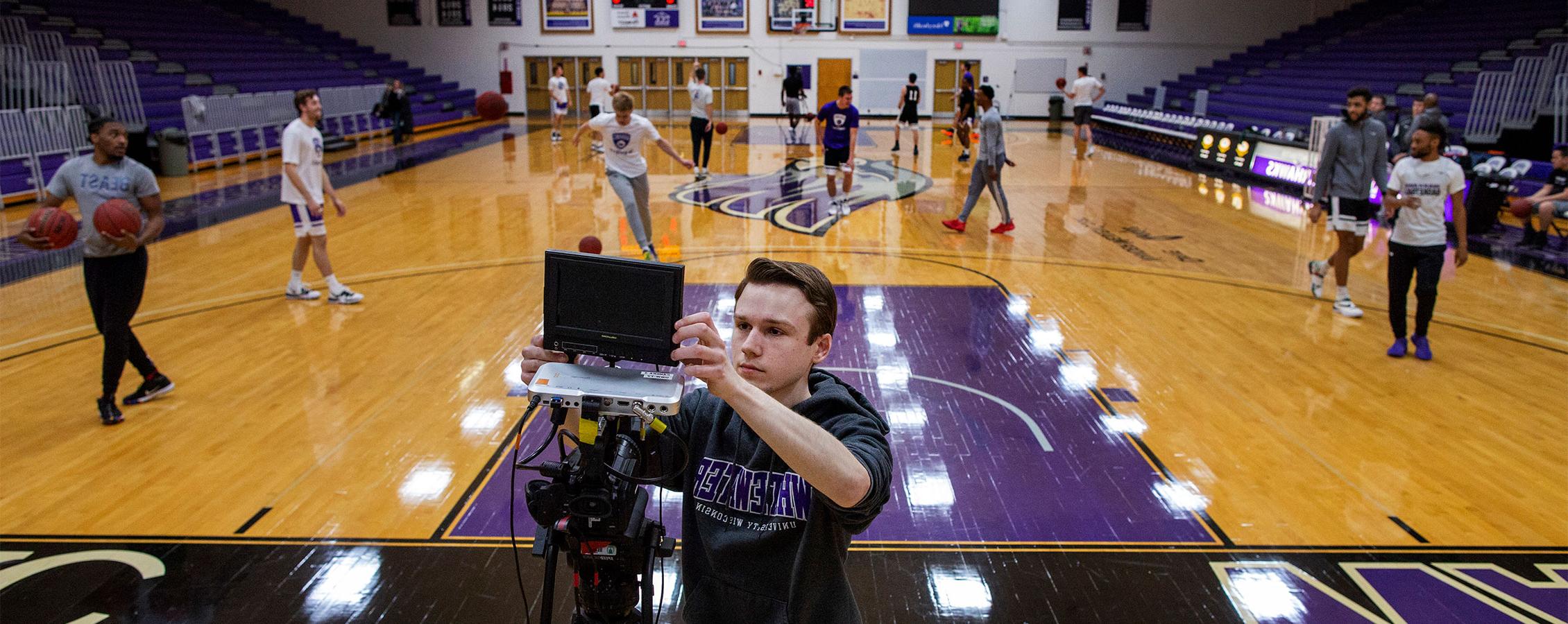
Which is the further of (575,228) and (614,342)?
(575,228)

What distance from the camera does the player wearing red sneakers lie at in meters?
11.1

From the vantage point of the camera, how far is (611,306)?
6.02ft

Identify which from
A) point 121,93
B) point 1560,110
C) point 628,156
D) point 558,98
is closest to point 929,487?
point 628,156

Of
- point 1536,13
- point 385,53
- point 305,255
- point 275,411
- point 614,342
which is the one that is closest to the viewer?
point 614,342

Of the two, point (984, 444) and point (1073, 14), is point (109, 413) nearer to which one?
point (984, 444)

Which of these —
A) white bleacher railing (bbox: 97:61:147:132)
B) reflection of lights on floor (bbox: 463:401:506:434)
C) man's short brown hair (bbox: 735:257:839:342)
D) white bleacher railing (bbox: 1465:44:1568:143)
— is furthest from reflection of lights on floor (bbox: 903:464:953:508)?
white bleacher railing (bbox: 97:61:147:132)

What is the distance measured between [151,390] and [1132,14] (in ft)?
95.4

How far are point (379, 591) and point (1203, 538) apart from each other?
3.45 meters

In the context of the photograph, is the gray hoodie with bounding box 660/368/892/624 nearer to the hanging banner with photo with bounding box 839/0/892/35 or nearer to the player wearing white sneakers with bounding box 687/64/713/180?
the player wearing white sneakers with bounding box 687/64/713/180

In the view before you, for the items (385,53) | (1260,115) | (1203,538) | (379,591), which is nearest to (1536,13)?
(1260,115)

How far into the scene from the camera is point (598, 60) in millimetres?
30125

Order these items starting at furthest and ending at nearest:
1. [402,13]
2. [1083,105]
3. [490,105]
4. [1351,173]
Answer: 1. [402,13]
2. [490,105]
3. [1083,105]
4. [1351,173]

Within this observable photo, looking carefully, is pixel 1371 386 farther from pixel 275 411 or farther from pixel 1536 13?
pixel 1536 13

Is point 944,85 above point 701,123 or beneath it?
above
